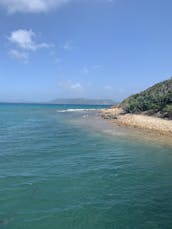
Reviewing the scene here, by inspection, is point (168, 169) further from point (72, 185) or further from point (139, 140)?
point (139, 140)

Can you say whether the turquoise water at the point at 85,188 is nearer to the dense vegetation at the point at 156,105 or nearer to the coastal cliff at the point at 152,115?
the coastal cliff at the point at 152,115

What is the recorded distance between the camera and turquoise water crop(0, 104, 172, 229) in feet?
33.5

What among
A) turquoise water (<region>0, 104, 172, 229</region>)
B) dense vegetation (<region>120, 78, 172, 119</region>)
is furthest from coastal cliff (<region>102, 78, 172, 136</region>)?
turquoise water (<region>0, 104, 172, 229</region>)

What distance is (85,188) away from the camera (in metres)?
13.4

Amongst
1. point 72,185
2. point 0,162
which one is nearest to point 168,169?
point 72,185

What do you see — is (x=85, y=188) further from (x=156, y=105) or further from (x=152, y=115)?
(x=156, y=105)

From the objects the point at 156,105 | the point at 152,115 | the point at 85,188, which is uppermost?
the point at 156,105

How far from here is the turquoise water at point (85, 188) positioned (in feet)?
33.5

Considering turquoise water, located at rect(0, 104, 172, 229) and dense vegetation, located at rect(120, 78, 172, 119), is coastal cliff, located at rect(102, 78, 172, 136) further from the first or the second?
turquoise water, located at rect(0, 104, 172, 229)

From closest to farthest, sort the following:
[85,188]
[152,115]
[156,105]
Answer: [85,188] → [152,115] → [156,105]

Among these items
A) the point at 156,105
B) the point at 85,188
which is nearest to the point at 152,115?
the point at 156,105

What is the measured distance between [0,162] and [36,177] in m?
4.58

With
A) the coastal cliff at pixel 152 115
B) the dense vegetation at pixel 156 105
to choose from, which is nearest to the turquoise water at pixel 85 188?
the coastal cliff at pixel 152 115

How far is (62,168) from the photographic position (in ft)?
55.6
